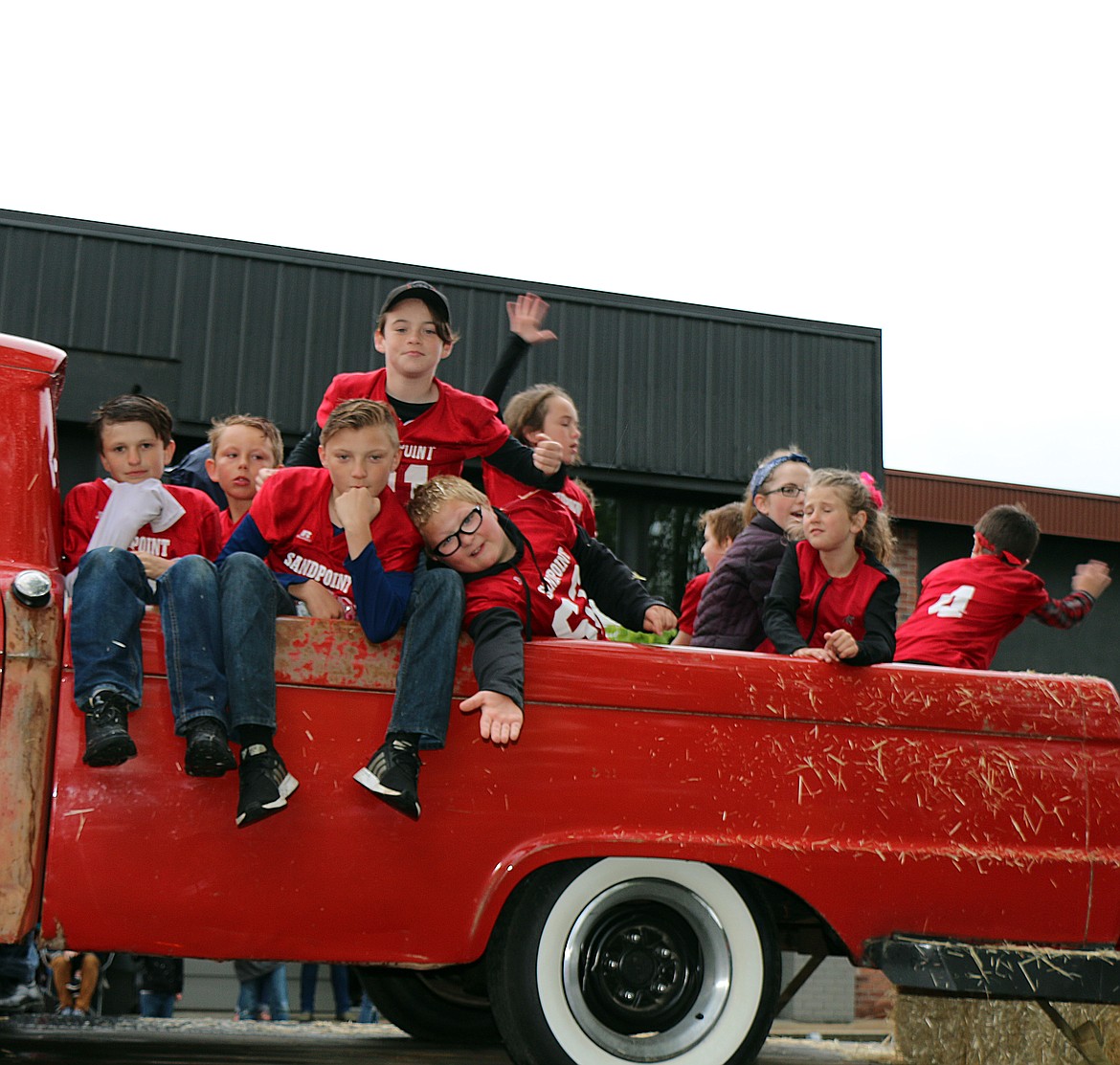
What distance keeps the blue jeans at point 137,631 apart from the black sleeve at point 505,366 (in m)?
1.91

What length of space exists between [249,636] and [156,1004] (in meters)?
5.62

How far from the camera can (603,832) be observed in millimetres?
3398

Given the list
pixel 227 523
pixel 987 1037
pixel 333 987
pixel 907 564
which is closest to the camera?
pixel 227 523

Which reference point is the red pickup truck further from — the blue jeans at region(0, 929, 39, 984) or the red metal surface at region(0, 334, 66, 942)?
the blue jeans at region(0, 929, 39, 984)

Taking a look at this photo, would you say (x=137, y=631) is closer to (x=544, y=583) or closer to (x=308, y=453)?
(x=544, y=583)

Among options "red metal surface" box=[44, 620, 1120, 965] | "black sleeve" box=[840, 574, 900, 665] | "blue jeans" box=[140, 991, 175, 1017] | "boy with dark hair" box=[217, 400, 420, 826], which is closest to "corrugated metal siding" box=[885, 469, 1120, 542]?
"blue jeans" box=[140, 991, 175, 1017]

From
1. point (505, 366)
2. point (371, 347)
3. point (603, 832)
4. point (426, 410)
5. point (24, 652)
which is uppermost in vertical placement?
point (371, 347)

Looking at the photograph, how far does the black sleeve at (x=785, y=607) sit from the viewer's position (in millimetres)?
4082

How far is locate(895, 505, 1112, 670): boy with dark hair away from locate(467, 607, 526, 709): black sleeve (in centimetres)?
220

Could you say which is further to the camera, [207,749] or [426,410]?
[426,410]

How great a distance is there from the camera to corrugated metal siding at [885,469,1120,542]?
13.7 m

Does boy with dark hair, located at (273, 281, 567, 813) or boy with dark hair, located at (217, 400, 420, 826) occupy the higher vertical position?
boy with dark hair, located at (273, 281, 567, 813)

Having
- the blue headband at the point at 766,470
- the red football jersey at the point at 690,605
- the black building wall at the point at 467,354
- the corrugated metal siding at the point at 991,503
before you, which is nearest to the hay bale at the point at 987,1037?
the red football jersey at the point at 690,605

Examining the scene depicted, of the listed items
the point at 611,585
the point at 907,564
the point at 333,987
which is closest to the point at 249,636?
the point at 611,585
